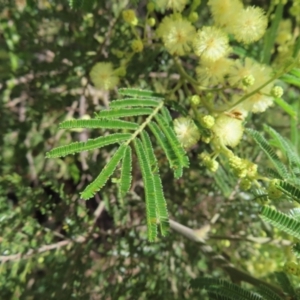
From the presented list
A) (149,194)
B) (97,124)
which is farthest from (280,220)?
(97,124)

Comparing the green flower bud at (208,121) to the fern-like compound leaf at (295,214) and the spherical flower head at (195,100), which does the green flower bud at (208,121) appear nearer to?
the spherical flower head at (195,100)

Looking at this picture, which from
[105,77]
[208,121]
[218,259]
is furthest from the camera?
[218,259]

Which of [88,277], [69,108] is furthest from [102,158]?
[88,277]

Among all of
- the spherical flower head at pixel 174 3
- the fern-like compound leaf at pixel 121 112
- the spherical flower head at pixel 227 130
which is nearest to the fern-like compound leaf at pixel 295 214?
the spherical flower head at pixel 227 130

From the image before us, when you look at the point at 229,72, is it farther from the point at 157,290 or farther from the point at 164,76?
the point at 157,290

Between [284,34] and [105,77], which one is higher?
[284,34]

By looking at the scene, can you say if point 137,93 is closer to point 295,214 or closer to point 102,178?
point 102,178

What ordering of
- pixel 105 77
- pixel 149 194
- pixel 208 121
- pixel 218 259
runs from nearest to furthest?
pixel 149 194, pixel 208 121, pixel 105 77, pixel 218 259
